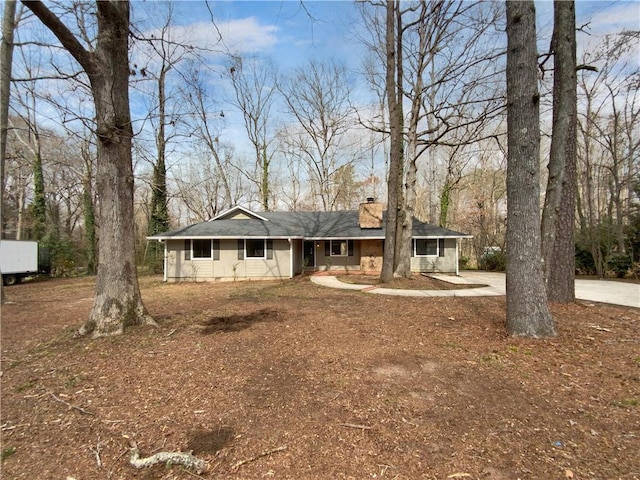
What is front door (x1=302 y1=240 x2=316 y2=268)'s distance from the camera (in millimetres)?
17391

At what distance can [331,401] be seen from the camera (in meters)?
2.93

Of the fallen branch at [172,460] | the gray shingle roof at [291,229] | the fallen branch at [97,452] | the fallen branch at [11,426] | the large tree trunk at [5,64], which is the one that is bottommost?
the fallen branch at [11,426]

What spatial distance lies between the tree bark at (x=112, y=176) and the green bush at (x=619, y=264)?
20584 millimetres

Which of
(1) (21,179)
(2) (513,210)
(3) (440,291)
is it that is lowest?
(3) (440,291)

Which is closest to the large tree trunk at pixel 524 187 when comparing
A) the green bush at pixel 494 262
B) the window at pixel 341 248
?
the window at pixel 341 248

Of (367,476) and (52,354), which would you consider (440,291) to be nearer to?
(367,476)

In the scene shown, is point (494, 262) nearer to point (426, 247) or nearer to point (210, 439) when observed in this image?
point (426, 247)

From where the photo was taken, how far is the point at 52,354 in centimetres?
434

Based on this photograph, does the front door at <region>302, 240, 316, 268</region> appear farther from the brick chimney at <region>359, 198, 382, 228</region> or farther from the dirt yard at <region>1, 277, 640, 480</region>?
the dirt yard at <region>1, 277, 640, 480</region>

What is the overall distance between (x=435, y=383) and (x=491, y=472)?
4.20 feet

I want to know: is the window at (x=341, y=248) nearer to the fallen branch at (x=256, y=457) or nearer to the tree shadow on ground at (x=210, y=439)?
the tree shadow on ground at (x=210, y=439)

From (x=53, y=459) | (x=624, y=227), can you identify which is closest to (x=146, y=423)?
(x=53, y=459)

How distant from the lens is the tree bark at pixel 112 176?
492 centimetres

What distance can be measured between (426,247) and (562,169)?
1097 centimetres
